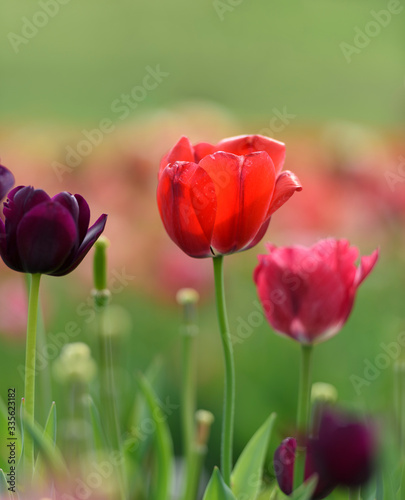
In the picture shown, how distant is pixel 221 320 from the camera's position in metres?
Result: 0.51

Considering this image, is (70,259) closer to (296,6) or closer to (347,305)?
(347,305)

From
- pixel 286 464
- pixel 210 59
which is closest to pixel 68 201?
pixel 286 464

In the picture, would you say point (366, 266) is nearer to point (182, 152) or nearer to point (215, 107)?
point (182, 152)

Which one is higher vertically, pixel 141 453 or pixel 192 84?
pixel 192 84

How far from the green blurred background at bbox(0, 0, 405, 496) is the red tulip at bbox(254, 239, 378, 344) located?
0.06 meters

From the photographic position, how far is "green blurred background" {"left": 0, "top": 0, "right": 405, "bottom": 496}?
135cm

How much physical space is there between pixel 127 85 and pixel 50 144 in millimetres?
3312

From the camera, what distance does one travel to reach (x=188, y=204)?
Answer: 544 millimetres

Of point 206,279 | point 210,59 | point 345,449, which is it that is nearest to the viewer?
point 345,449

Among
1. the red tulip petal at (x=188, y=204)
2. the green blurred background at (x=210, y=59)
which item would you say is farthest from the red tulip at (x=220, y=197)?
the green blurred background at (x=210, y=59)

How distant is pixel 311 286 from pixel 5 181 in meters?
0.23

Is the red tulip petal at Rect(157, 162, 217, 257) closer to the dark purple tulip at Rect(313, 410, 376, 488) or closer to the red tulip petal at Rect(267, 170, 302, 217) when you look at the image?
the red tulip petal at Rect(267, 170, 302, 217)

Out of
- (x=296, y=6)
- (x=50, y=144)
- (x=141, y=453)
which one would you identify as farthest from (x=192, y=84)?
(x=141, y=453)

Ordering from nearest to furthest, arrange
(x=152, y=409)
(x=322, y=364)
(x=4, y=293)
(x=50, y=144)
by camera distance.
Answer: (x=152, y=409) < (x=4, y=293) < (x=322, y=364) < (x=50, y=144)
